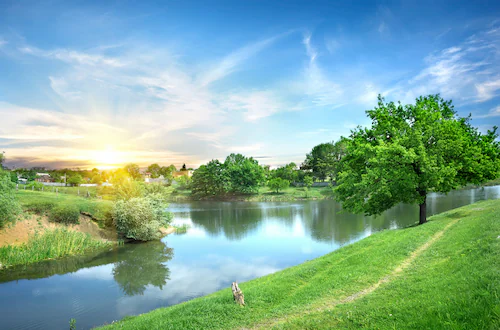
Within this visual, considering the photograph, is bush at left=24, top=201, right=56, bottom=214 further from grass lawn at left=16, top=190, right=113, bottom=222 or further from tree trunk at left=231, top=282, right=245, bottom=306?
tree trunk at left=231, top=282, right=245, bottom=306

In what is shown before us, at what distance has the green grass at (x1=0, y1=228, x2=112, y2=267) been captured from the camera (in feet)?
86.5

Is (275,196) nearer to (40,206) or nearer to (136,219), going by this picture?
(136,219)

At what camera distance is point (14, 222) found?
2902 centimetres

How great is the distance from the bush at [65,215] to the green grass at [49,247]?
1.91 metres

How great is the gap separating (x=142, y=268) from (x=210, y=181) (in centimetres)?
7077

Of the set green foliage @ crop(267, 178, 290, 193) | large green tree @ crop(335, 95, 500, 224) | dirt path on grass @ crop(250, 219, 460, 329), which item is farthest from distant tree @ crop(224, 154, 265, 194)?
dirt path on grass @ crop(250, 219, 460, 329)

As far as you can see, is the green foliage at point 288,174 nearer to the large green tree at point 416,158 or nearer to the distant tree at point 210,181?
the distant tree at point 210,181

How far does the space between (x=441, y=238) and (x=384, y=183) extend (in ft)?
22.4

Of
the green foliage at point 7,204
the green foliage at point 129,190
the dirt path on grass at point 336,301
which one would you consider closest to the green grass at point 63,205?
the green foliage at point 129,190

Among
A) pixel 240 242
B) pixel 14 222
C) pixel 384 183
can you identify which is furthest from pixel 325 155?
pixel 14 222

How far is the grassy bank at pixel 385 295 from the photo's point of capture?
7.88 meters

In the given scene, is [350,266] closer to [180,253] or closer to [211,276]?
[211,276]

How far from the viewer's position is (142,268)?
1052 inches

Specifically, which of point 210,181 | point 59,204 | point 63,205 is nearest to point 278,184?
point 210,181
